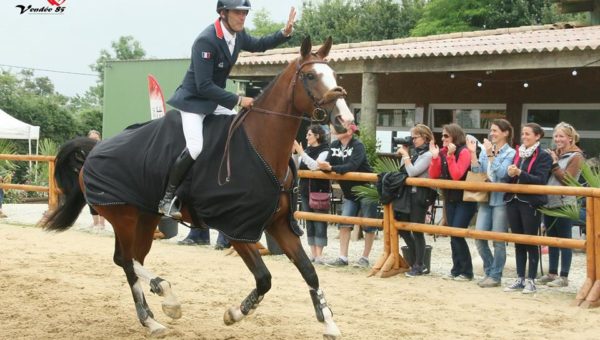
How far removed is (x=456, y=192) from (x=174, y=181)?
3.92 m

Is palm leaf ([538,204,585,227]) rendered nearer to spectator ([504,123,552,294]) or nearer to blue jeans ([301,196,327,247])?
spectator ([504,123,552,294])

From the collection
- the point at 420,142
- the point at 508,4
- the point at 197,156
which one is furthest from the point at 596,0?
the point at 508,4

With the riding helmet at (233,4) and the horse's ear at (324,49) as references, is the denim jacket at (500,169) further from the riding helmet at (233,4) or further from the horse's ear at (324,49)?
the riding helmet at (233,4)

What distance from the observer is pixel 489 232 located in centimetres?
792

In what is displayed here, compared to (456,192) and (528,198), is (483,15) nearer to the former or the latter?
(456,192)

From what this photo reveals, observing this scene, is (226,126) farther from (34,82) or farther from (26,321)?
(34,82)

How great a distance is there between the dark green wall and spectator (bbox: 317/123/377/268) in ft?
35.6

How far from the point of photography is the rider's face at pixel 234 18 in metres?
5.67

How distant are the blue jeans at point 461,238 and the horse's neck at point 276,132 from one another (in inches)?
141

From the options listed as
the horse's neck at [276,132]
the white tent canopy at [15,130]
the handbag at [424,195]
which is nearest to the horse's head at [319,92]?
the horse's neck at [276,132]

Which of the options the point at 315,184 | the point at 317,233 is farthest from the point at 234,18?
the point at 315,184

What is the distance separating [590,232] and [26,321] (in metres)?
5.15

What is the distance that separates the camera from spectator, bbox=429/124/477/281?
8523mm

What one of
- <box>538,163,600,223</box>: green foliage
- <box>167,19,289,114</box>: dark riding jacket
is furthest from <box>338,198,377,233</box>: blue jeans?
<box>167,19,289,114</box>: dark riding jacket
